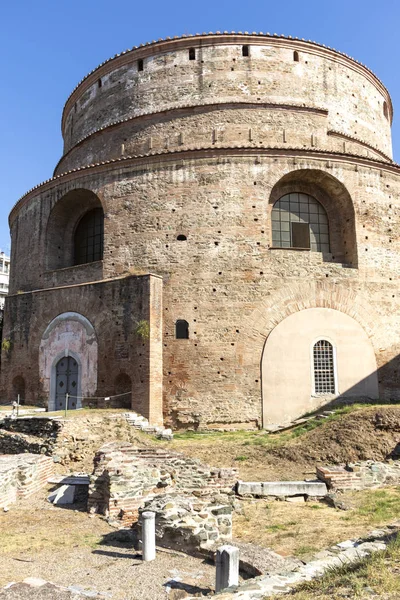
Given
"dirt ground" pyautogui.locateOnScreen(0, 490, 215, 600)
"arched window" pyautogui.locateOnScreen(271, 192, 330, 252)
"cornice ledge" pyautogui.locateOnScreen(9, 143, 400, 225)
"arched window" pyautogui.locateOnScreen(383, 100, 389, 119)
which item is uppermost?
"arched window" pyautogui.locateOnScreen(383, 100, 389, 119)

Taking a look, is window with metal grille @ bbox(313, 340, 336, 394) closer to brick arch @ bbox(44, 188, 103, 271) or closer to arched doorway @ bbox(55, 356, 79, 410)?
arched doorway @ bbox(55, 356, 79, 410)

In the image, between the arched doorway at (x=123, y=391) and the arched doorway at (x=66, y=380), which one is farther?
the arched doorway at (x=66, y=380)

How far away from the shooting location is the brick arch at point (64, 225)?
20.3 meters

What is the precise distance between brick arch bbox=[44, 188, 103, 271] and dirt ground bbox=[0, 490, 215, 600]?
13.0m

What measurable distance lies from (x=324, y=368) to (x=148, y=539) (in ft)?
36.9

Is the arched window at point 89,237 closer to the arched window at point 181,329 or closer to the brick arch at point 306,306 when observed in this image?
the arched window at point 181,329

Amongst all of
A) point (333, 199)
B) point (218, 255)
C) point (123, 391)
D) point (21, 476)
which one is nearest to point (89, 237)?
point (218, 255)

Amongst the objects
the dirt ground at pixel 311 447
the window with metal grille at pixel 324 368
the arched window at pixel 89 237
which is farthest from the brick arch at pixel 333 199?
the arched window at pixel 89 237

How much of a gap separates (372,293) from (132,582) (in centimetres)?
1402

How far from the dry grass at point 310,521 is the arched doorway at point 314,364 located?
244 inches

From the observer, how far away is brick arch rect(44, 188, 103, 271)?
2031 cm

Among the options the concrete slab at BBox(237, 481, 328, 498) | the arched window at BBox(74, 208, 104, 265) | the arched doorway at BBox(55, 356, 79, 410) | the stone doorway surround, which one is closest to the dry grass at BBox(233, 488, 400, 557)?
the concrete slab at BBox(237, 481, 328, 498)

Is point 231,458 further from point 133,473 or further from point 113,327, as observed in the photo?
point 113,327

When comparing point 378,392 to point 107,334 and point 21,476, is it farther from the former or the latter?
point 21,476
